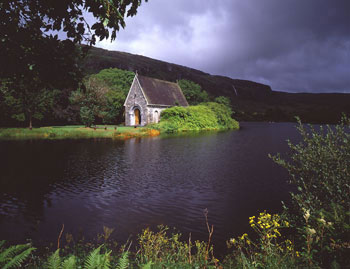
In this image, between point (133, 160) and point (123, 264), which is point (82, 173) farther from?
point (123, 264)

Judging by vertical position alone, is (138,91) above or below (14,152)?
above

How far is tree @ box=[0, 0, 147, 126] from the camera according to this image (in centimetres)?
486

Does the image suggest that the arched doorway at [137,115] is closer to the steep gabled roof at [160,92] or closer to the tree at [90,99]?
the steep gabled roof at [160,92]

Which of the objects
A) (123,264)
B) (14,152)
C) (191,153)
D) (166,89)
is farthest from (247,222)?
(166,89)

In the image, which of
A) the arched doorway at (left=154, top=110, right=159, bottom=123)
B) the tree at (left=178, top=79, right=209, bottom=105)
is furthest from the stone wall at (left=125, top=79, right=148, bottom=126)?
the tree at (left=178, top=79, right=209, bottom=105)

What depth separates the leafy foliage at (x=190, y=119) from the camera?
44.8 metres

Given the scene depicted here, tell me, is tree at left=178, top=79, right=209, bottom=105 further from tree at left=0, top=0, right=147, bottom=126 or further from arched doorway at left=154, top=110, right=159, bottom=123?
tree at left=0, top=0, right=147, bottom=126

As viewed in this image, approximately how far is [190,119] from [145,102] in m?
9.70

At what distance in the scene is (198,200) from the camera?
9922mm

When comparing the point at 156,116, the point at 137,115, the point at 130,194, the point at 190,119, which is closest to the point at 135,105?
the point at 137,115

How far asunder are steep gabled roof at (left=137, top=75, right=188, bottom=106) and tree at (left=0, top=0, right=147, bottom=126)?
140 feet

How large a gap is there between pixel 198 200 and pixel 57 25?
7.81 metres

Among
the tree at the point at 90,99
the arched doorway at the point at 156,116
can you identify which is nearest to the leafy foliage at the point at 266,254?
the tree at the point at 90,99

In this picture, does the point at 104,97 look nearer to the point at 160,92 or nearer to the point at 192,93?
the point at 160,92
